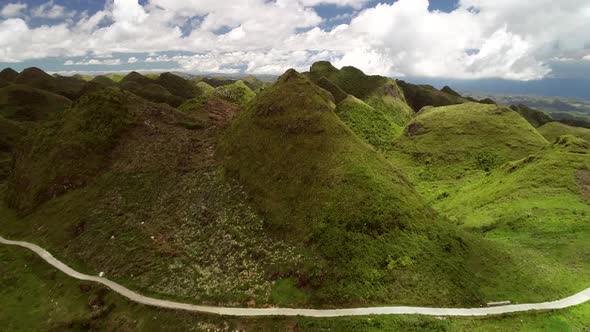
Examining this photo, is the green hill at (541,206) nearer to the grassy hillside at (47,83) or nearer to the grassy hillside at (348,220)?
the grassy hillside at (348,220)

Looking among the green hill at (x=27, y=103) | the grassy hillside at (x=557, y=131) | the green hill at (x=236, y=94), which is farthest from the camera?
the grassy hillside at (x=557, y=131)

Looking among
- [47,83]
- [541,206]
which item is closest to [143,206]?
[541,206]

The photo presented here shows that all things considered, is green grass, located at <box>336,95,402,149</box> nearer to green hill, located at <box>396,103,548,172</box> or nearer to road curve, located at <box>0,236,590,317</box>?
green hill, located at <box>396,103,548,172</box>

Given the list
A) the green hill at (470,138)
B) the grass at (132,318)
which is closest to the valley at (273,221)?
the grass at (132,318)

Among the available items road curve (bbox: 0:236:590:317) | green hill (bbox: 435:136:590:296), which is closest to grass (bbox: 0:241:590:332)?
road curve (bbox: 0:236:590:317)

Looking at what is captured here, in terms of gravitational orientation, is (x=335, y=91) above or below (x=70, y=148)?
above

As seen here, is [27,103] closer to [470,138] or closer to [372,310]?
[470,138]
